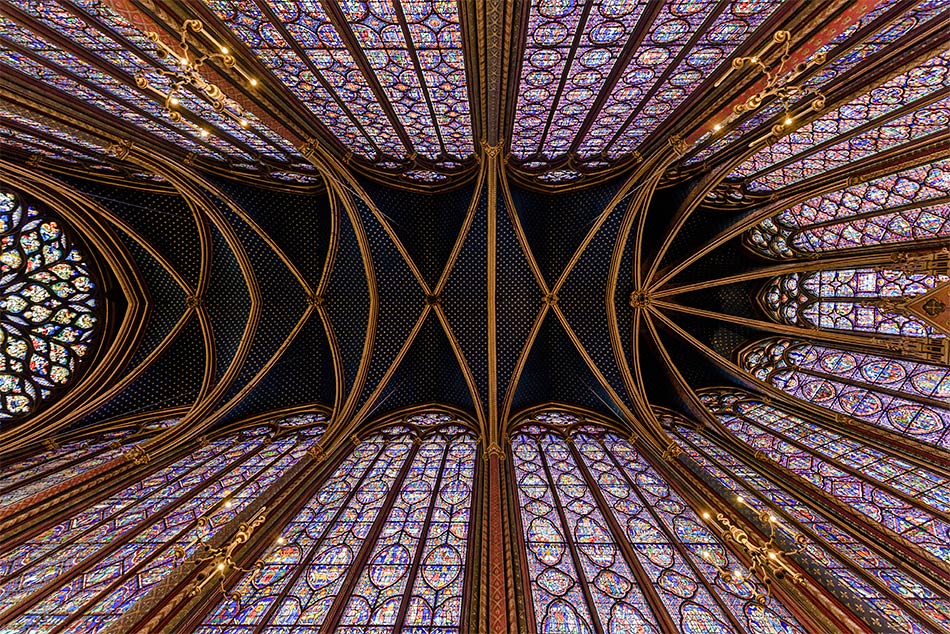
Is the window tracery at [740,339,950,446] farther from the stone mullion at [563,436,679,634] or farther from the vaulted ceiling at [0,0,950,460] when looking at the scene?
the stone mullion at [563,436,679,634]

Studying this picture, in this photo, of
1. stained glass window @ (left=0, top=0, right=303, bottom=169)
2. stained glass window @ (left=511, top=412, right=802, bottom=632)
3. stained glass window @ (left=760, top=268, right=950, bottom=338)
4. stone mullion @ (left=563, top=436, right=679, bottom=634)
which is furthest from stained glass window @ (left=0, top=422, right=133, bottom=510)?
stained glass window @ (left=760, top=268, right=950, bottom=338)

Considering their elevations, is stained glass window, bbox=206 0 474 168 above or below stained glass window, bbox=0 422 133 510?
above

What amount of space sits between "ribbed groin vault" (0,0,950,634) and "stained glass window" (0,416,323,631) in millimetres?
59

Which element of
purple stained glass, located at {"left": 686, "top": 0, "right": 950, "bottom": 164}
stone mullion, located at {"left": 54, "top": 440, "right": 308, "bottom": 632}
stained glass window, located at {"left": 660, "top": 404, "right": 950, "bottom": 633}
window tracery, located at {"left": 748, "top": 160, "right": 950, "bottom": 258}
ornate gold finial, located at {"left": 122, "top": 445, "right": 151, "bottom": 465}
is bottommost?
stained glass window, located at {"left": 660, "top": 404, "right": 950, "bottom": 633}

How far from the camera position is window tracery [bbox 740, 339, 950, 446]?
27.8 ft

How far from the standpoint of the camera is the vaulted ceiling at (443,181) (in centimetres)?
618

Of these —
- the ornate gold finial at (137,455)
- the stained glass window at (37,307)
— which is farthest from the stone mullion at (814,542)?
the stained glass window at (37,307)

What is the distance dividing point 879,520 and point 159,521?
11540 mm

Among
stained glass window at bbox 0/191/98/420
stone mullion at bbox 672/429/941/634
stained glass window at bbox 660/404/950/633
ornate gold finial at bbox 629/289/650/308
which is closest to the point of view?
stained glass window at bbox 660/404/950/633

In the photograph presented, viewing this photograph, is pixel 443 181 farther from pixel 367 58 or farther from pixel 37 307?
pixel 37 307

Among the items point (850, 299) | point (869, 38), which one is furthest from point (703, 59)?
point (850, 299)

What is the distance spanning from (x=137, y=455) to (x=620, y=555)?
9117mm

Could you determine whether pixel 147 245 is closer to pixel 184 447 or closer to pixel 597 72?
pixel 184 447

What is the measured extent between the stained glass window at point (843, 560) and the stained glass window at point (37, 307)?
15.3m
